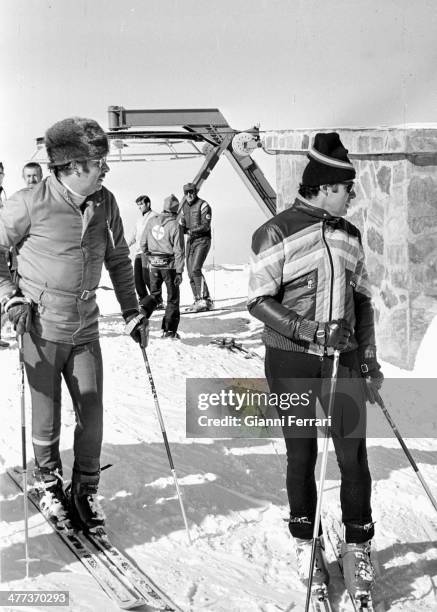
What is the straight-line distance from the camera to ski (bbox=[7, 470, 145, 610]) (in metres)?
3.27

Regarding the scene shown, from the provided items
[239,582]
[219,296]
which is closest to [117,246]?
[239,582]

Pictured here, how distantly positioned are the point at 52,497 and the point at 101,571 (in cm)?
56

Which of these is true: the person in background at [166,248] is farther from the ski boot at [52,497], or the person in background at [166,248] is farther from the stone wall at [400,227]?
the ski boot at [52,497]

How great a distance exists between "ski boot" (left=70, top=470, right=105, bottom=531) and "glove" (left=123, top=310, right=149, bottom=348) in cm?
69

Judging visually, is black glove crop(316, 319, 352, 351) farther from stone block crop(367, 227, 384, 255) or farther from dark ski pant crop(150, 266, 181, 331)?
dark ski pant crop(150, 266, 181, 331)

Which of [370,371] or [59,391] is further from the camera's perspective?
[59,391]

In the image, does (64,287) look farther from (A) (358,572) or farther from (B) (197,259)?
(B) (197,259)

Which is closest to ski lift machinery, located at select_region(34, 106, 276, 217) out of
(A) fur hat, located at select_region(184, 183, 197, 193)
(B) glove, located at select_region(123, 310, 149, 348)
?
(A) fur hat, located at select_region(184, 183, 197, 193)

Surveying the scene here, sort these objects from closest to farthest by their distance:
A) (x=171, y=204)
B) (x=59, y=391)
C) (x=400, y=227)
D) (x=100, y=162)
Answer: (x=100, y=162) < (x=59, y=391) < (x=400, y=227) < (x=171, y=204)

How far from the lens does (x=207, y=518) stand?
4.22 metres

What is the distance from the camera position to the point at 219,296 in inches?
576

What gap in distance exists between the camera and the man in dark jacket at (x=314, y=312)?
3.31 meters

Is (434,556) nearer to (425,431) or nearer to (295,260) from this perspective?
(295,260)

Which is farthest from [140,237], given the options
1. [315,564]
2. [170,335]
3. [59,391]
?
[315,564]
